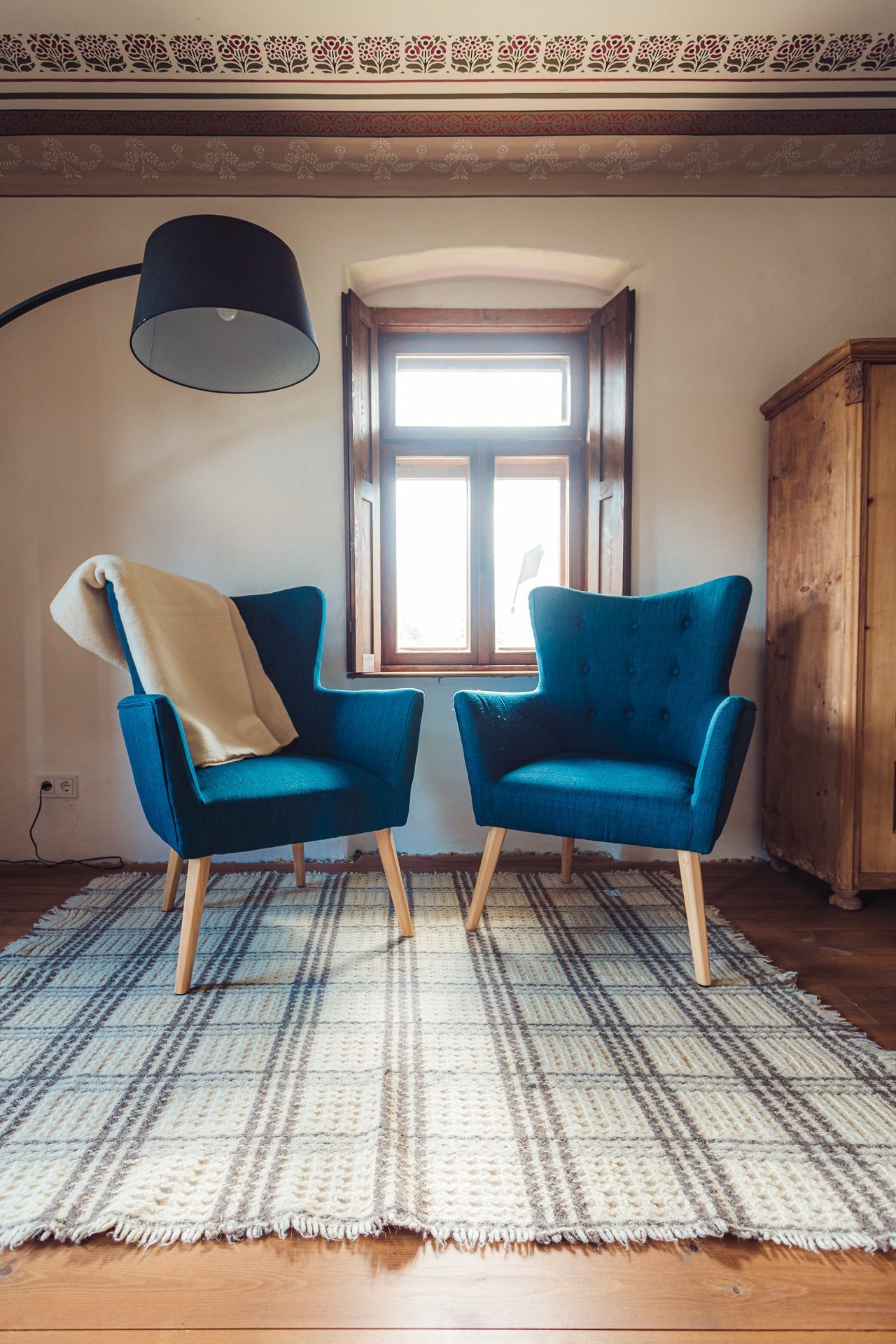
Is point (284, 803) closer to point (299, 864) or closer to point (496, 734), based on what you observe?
point (496, 734)

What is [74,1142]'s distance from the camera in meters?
0.99

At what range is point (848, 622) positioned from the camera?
191 centimetres

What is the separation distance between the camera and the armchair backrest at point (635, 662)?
5.97ft

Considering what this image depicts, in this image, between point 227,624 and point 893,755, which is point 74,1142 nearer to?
point 227,624

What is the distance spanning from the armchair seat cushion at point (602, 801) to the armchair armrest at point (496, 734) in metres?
0.04

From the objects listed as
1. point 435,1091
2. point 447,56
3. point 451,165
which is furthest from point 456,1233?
point 451,165

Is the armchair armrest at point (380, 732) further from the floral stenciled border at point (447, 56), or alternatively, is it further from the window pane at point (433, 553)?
the floral stenciled border at point (447, 56)

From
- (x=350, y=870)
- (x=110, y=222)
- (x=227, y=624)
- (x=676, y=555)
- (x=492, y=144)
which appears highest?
(x=492, y=144)

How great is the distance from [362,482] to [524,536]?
668 mm

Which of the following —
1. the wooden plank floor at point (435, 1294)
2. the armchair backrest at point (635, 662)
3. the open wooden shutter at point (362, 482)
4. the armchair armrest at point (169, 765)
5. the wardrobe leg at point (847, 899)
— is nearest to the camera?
the wooden plank floor at point (435, 1294)

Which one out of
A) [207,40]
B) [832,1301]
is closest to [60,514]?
[207,40]

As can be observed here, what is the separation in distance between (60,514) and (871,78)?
9.55 feet

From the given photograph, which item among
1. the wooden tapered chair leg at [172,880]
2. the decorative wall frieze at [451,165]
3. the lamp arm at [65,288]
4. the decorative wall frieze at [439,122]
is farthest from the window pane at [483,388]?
the wooden tapered chair leg at [172,880]

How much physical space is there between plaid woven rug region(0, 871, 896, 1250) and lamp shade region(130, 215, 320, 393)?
56.2 inches
